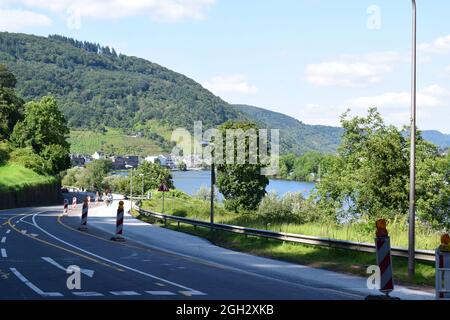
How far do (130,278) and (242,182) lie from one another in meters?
77.5

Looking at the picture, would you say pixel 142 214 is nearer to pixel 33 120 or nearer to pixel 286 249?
pixel 286 249

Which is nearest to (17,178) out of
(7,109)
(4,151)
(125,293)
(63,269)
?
(4,151)

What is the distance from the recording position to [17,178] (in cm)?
Result: 8925

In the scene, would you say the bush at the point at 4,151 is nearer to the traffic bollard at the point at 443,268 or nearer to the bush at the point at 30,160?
the bush at the point at 30,160

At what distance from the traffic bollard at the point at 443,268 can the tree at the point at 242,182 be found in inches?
3086

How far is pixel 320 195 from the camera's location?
67.6m

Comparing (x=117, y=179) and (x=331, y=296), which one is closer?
(x=331, y=296)

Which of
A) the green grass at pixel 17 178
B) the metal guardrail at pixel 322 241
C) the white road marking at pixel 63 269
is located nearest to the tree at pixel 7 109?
the green grass at pixel 17 178

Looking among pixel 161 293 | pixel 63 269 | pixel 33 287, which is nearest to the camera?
pixel 161 293

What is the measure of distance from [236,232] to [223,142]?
212 ft

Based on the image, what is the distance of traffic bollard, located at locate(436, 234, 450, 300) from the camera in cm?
1464

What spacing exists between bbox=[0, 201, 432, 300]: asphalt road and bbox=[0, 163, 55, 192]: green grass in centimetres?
5570

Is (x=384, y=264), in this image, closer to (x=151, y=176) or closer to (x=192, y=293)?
(x=192, y=293)
